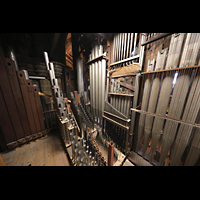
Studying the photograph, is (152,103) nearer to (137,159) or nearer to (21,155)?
(137,159)

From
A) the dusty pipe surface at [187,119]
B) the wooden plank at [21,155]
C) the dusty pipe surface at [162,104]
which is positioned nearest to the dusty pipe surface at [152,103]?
the dusty pipe surface at [162,104]

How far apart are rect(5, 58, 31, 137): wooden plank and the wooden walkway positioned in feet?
1.50

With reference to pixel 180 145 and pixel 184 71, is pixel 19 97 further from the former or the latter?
pixel 180 145

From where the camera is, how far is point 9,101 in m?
1.87

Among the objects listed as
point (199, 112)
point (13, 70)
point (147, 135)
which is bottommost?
point (147, 135)

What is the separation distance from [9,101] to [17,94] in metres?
0.25

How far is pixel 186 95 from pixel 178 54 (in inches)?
29.0

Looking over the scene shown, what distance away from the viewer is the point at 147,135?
1716 millimetres

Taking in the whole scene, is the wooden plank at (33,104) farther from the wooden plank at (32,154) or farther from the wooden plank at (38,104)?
the wooden plank at (32,154)

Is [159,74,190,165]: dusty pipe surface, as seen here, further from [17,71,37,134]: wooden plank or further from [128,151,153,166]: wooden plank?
[17,71,37,134]: wooden plank

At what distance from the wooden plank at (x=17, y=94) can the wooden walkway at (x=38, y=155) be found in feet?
1.50

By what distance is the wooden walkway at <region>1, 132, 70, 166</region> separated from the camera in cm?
166

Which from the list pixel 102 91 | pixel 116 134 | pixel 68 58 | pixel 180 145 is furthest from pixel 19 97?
pixel 180 145

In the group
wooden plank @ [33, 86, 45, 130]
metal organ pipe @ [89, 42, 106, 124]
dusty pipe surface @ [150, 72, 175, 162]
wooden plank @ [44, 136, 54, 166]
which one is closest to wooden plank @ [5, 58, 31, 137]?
wooden plank @ [33, 86, 45, 130]
